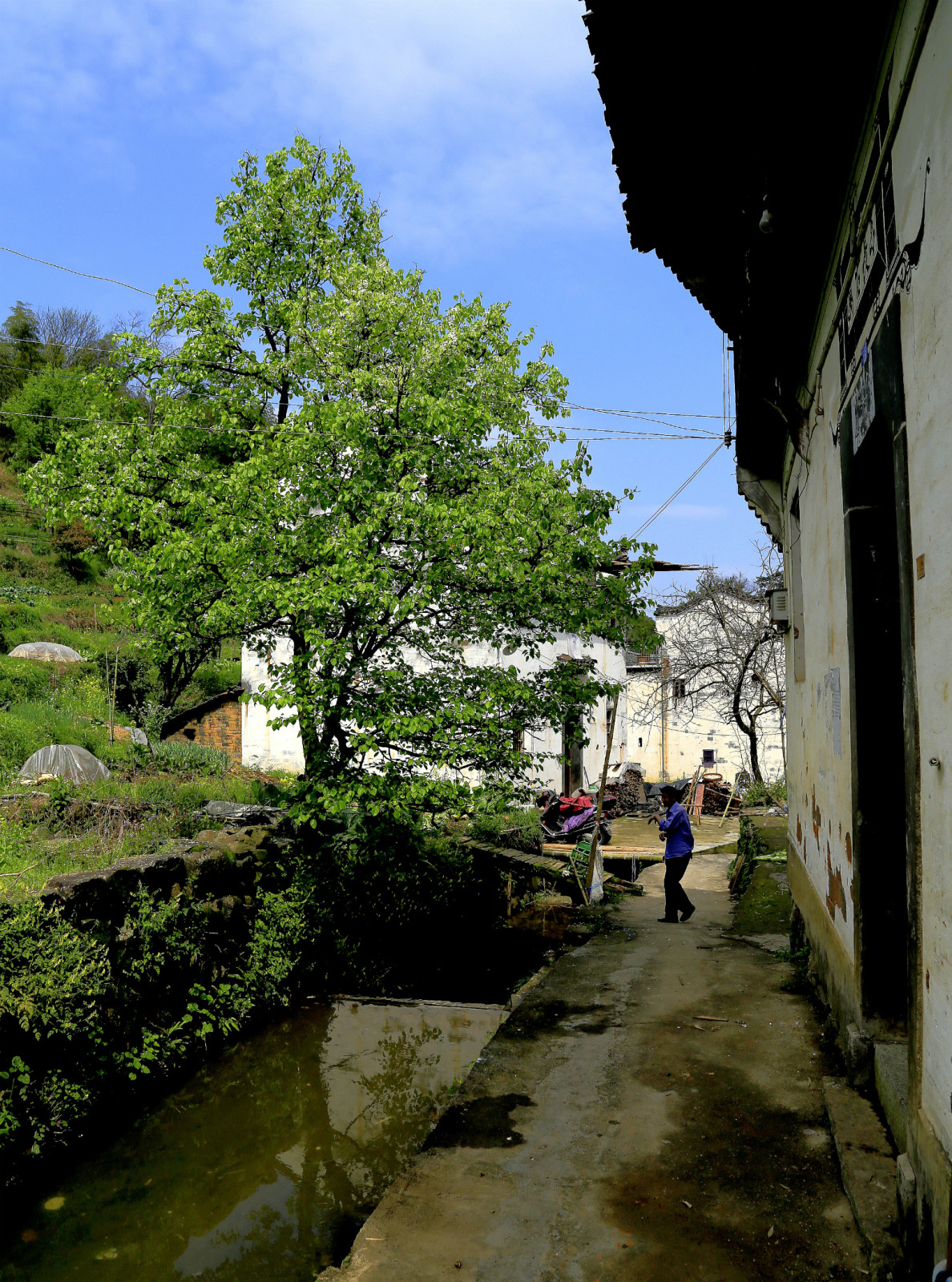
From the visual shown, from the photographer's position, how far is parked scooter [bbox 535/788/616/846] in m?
14.7

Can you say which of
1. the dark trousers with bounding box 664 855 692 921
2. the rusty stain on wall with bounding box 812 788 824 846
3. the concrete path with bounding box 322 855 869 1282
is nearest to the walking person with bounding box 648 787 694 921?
the dark trousers with bounding box 664 855 692 921

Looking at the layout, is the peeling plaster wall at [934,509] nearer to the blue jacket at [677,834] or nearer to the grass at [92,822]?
the grass at [92,822]

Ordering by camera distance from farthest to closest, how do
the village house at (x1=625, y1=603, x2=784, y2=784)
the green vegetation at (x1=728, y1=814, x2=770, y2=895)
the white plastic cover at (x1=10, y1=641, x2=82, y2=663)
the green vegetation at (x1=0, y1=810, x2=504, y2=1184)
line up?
the village house at (x1=625, y1=603, x2=784, y2=784)
the white plastic cover at (x1=10, y1=641, x2=82, y2=663)
the green vegetation at (x1=728, y1=814, x2=770, y2=895)
the green vegetation at (x1=0, y1=810, x2=504, y2=1184)

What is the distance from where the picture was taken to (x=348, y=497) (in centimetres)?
841

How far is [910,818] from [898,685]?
1361 millimetres

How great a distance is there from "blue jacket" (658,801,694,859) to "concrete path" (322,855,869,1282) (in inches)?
128

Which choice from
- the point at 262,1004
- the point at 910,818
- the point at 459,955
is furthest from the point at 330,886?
the point at 910,818

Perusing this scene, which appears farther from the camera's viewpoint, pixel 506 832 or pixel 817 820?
pixel 506 832

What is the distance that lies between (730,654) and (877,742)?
17813mm

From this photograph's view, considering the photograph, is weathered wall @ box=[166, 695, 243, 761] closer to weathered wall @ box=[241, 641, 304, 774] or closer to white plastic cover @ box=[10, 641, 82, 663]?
weathered wall @ box=[241, 641, 304, 774]

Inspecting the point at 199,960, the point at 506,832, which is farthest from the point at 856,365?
the point at 506,832

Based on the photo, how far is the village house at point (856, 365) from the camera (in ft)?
8.02

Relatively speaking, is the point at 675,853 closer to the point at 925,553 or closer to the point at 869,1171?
the point at 869,1171

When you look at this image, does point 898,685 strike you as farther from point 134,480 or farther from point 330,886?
point 134,480
